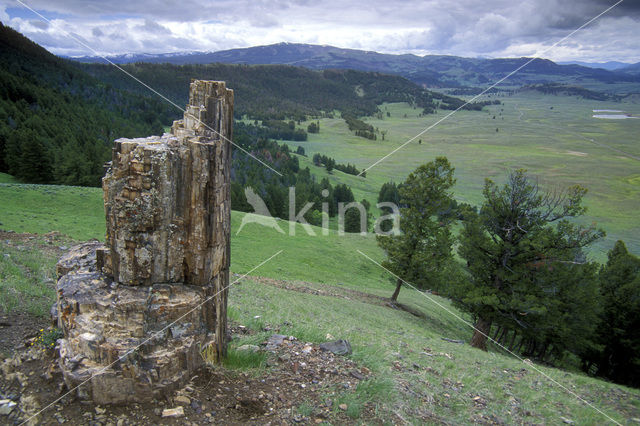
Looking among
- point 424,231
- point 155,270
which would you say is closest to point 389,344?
point 155,270

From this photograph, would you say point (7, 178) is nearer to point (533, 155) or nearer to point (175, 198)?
point (175, 198)

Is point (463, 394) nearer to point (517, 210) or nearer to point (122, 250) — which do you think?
point (122, 250)

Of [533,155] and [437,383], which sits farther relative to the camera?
[533,155]

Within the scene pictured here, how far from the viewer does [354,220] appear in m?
61.7

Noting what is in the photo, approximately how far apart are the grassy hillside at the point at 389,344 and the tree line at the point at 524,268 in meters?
3.30

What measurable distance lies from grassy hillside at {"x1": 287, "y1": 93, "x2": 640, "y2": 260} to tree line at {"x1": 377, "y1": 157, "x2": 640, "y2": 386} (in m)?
38.0

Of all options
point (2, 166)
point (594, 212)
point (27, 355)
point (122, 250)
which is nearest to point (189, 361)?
point (122, 250)

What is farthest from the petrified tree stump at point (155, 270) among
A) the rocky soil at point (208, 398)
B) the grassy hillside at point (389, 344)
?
the grassy hillside at point (389, 344)

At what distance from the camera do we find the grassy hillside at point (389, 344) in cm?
827

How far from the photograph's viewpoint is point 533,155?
122 metres

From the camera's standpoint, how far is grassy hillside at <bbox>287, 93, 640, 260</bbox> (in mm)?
73312

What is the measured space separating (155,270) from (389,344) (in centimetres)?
963

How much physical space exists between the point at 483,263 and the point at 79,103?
407ft

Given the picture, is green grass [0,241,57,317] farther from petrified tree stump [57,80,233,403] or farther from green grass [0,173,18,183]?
green grass [0,173,18,183]
